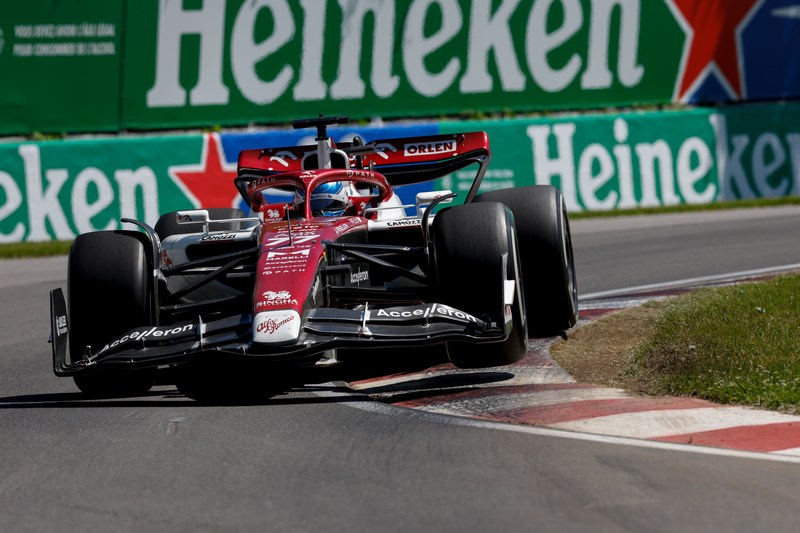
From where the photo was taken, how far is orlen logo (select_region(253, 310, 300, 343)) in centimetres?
649

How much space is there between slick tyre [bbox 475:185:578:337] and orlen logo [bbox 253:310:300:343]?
196 cm

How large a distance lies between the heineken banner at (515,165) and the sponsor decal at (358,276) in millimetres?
8548

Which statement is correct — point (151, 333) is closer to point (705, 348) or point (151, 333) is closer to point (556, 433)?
point (556, 433)

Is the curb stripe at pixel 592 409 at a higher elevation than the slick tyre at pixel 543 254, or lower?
lower

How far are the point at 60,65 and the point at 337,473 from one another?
41.6 ft

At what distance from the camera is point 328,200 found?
338 inches

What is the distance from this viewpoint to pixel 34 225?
16078 millimetres

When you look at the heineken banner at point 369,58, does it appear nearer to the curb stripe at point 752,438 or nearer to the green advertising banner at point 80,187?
the green advertising banner at point 80,187

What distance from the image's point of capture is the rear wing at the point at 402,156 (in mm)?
9438

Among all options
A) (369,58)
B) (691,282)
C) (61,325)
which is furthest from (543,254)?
(369,58)

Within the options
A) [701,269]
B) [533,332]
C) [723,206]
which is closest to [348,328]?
[533,332]

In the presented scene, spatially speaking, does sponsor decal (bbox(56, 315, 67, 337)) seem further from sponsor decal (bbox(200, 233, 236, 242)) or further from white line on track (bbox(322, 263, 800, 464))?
white line on track (bbox(322, 263, 800, 464))

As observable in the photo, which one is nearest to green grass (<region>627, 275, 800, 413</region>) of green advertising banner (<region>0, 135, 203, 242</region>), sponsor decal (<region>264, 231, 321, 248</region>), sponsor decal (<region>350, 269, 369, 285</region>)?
sponsor decal (<region>350, 269, 369, 285</region>)

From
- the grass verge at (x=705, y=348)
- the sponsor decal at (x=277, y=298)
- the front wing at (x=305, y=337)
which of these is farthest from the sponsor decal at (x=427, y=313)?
the grass verge at (x=705, y=348)
